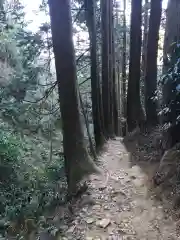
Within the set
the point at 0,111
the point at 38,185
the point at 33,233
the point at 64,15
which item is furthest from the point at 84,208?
the point at 0,111

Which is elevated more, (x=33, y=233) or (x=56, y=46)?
(x=56, y=46)

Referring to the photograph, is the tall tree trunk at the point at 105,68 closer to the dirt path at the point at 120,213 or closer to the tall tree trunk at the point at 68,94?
the tall tree trunk at the point at 68,94

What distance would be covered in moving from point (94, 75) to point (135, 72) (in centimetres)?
289

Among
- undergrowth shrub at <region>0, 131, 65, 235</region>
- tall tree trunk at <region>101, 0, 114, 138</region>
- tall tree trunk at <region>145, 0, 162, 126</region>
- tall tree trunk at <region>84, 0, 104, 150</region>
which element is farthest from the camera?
tall tree trunk at <region>101, 0, 114, 138</region>

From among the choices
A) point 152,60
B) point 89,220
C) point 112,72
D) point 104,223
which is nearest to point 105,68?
point 112,72

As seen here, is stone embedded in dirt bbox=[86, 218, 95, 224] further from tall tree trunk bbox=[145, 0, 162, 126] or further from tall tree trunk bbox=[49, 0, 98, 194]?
tall tree trunk bbox=[145, 0, 162, 126]

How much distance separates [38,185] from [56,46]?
487 centimetres

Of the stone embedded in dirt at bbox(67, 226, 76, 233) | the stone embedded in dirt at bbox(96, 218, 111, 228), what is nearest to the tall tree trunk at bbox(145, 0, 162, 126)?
the stone embedded in dirt at bbox(96, 218, 111, 228)

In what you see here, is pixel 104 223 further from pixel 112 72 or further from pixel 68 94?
pixel 112 72

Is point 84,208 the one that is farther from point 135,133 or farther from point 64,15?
point 135,133

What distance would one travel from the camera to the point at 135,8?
11.9 m

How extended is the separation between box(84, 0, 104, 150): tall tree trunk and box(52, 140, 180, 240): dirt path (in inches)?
143

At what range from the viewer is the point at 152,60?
1081 cm

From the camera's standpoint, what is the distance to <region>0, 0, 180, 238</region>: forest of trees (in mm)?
6348
